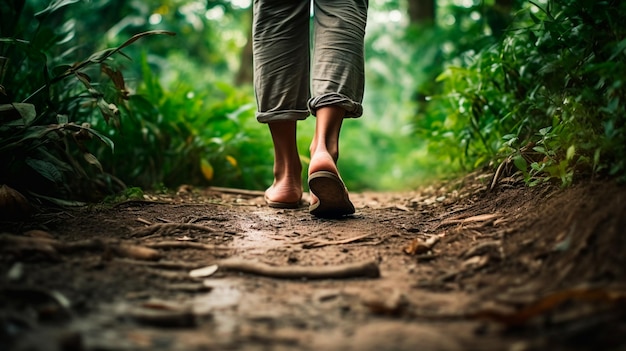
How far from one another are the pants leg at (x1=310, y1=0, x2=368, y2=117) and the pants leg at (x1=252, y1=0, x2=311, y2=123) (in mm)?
116

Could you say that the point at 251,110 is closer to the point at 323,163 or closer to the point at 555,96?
the point at 323,163

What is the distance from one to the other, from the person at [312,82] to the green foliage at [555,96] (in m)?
0.64

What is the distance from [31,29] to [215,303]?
309cm

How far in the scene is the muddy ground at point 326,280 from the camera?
976mm

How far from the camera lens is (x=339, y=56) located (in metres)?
2.24

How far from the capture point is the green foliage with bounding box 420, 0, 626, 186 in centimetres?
157

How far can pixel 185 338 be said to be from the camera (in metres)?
0.99

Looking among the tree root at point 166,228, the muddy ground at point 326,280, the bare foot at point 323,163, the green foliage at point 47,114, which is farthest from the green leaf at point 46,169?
the bare foot at point 323,163

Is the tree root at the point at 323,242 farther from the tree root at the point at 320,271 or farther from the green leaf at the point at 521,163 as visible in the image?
the green leaf at the point at 521,163

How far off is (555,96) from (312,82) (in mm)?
920

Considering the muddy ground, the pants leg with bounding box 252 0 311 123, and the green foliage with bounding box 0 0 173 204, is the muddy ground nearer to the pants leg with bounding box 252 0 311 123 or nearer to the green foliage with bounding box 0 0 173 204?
the green foliage with bounding box 0 0 173 204

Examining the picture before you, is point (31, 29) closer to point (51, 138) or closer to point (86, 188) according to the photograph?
point (86, 188)

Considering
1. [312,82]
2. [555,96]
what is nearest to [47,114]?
[312,82]

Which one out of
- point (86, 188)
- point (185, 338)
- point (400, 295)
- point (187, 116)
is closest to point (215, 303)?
point (185, 338)
